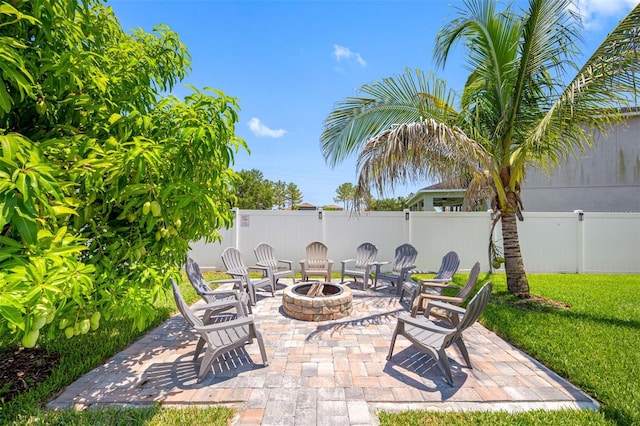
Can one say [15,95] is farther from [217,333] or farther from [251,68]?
[251,68]

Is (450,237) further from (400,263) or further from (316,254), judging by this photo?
(316,254)

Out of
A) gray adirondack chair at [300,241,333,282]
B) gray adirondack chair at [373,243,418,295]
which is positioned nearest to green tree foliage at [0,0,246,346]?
gray adirondack chair at [300,241,333,282]

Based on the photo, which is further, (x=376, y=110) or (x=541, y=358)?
(x=376, y=110)

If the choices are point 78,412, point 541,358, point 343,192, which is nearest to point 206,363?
point 78,412

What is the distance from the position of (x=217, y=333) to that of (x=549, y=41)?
25.0ft

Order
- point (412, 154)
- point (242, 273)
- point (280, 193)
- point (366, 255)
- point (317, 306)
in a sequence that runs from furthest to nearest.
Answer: point (280, 193) → point (366, 255) → point (242, 273) → point (412, 154) → point (317, 306)

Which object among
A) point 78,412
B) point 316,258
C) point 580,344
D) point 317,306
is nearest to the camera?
point 78,412

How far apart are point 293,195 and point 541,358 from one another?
48.7 meters

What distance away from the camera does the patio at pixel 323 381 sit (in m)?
2.59

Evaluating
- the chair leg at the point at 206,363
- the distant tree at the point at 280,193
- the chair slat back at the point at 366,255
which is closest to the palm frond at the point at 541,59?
the chair slat back at the point at 366,255

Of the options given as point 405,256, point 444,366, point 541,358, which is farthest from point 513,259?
point 444,366

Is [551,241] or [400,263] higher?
[551,241]

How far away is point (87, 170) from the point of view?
1793mm

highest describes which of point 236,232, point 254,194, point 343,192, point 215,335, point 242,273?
point 343,192
